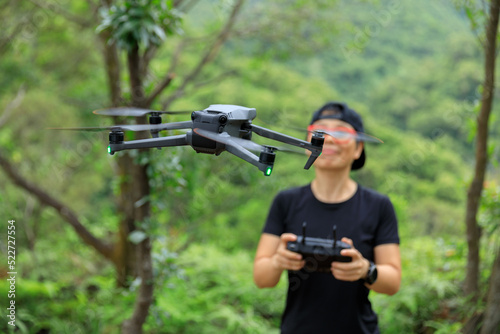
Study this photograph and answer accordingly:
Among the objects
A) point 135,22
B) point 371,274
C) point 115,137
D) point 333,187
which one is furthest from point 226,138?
point 135,22

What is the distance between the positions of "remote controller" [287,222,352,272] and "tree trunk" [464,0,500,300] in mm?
1607

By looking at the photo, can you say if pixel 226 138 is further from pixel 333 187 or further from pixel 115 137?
pixel 333 187

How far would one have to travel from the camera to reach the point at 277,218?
1.95m

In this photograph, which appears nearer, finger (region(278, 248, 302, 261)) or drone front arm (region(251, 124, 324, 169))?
drone front arm (region(251, 124, 324, 169))

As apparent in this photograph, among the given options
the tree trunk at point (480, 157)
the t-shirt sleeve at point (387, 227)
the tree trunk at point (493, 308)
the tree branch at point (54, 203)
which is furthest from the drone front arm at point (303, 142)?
the tree branch at point (54, 203)

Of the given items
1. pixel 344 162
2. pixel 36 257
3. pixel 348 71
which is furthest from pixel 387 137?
pixel 344 162

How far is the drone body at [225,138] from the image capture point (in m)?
0.79

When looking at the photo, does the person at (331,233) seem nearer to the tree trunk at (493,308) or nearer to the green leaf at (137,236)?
the green leaf at (137,236)

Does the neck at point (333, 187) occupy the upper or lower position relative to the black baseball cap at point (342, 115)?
lower

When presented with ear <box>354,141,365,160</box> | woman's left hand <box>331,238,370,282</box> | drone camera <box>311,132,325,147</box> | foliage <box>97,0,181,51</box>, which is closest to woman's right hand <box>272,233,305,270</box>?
woman's left hand <box>331,238,370,282</box>

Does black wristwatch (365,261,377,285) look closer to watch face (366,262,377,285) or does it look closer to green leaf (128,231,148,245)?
watch face (366,262,377,285)

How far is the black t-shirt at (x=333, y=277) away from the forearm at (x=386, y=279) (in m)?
0.08

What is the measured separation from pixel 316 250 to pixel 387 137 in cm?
1409

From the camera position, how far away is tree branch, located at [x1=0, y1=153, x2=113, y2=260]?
12.9 feet
